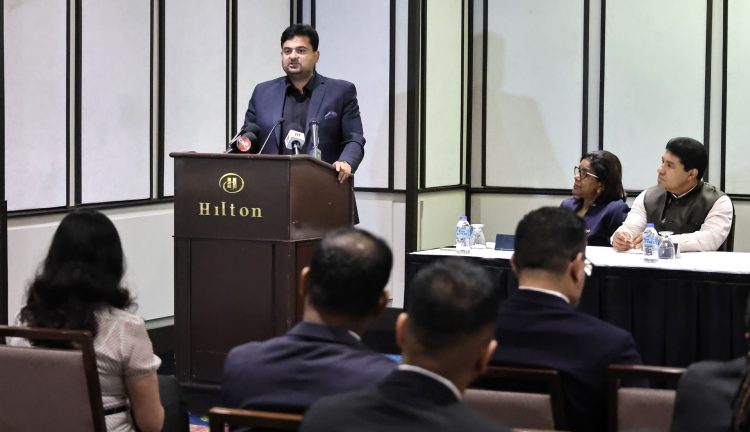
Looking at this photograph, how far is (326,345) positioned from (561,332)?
0.66 metres

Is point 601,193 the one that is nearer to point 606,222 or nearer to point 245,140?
point 606,222

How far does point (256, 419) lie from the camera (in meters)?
2.04

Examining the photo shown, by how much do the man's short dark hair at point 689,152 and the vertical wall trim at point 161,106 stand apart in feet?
9.55

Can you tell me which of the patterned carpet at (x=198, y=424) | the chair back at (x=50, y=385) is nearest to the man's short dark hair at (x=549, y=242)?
the chair back at (x=50, y=385)

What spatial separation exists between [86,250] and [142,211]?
3672 mm

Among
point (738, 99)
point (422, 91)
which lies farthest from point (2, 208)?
point (738, 99)

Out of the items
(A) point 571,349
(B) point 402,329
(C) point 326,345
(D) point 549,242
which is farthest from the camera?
(D) point 549,242

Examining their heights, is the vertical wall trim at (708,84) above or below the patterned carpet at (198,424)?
above

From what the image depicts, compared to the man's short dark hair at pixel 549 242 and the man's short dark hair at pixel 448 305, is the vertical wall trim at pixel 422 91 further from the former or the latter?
the man's short dark hair at pixel 448 305

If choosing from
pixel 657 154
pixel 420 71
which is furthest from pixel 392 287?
pixel 657 154

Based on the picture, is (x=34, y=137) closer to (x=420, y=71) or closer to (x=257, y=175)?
(x=257, y=175)

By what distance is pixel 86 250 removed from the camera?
276 centimetres

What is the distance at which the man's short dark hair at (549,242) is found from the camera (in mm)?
2748

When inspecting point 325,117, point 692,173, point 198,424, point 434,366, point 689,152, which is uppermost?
point 325,117
